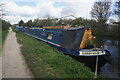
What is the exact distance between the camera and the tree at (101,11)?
33.7 m

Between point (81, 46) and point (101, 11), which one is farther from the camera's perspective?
point (101, 11)

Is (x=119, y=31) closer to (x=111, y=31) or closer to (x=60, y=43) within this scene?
(x=111, y=31)

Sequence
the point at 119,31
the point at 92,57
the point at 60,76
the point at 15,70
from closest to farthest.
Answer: the point at 60,76
the point at 15,70
the point at 92,57
the point at 119,31

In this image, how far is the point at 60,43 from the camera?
10.9 meters

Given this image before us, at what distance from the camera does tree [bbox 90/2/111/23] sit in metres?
33.7

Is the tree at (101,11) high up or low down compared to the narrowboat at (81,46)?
up

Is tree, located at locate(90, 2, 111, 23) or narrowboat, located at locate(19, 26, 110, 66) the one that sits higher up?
tree, located at locate(90, 2, 111, 23)

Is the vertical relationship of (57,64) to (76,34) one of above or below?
below

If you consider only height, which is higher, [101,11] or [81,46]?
[101,11]

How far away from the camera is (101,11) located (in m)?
33.9

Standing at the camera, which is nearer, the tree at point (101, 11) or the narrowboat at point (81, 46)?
the narrowboat at point (81, 46)

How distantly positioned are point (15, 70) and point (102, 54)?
234 inches

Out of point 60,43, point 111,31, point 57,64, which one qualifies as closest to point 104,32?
point 111,31

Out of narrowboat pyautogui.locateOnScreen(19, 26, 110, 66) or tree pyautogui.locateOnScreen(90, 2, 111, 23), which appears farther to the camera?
tree pyautogui.locateOnScreen(90, 2, 111, 23)
